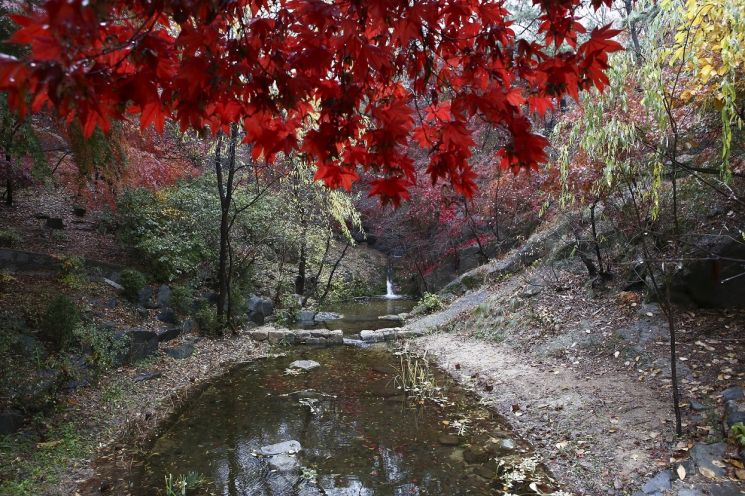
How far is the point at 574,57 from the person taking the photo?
188cm

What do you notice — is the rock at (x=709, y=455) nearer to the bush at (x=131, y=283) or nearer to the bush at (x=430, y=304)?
the bush at (x=131, y=283)

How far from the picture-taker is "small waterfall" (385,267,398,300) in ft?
61.7

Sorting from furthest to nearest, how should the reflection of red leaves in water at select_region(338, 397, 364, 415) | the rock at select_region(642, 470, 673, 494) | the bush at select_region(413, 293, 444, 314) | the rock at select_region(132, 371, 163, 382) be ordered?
the bush at select_region(413, 293, 444, 314) < the rock at select_region(132, 371, 163, 382) < the reflection of red leaves in water at select_region(338, 397, 364, 415) < the rock at select_region(642, 470, 673, 494)

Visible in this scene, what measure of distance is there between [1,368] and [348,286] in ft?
44.7

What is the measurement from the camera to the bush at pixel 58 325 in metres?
5.35

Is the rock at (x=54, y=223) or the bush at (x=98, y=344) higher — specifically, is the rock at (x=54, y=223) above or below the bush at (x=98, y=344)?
above

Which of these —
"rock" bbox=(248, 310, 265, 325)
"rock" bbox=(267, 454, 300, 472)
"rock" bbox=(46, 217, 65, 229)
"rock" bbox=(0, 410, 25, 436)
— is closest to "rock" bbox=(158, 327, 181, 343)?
"rock" bbox=(248, 310, 265, 325)

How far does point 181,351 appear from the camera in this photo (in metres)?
7.27

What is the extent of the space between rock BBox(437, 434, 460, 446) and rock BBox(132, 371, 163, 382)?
12.6 feet

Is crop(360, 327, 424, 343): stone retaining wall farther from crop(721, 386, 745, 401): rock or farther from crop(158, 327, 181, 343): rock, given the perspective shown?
crop(721, 386, 745, 401): rock

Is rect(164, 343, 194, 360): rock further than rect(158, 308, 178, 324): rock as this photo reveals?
No

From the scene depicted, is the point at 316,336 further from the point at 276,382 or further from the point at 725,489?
the point at 725,489

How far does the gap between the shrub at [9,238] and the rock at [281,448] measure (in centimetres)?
655

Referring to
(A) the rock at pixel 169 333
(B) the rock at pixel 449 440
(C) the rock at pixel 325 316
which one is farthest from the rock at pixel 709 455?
(C) the rock at pixel 325 316
